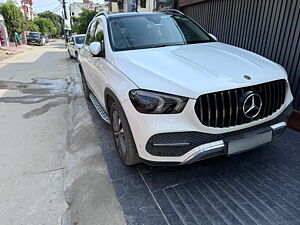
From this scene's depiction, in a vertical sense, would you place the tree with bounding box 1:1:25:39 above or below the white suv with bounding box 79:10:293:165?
above

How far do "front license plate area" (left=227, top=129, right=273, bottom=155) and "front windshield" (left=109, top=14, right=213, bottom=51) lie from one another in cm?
159

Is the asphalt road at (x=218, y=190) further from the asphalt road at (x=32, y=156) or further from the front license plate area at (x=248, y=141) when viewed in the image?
the asphalt road at (x=32, y=156)

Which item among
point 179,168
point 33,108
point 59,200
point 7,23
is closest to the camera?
point 59,200

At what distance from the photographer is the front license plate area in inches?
80.1

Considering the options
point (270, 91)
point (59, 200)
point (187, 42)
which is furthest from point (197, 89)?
point (59, 200)

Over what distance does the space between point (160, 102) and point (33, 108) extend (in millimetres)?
4374

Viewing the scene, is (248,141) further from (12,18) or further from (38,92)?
(12,18)

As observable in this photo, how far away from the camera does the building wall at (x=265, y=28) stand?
134 inches

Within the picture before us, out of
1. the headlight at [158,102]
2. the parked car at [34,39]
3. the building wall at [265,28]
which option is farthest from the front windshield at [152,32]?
the parked car at [34,39]

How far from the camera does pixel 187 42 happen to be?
123 inches

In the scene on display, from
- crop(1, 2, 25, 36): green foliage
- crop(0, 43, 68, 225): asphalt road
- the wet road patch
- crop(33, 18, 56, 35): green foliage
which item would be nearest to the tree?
crop(1, 2, 25, 36): green foliage

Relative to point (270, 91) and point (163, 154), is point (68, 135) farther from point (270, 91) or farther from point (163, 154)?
point (270, 91)

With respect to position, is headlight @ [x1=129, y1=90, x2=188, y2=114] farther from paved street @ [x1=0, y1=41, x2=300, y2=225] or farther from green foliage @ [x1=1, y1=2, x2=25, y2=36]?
green foliage @ [x1=1, y1=2, x2=25, y2=36]

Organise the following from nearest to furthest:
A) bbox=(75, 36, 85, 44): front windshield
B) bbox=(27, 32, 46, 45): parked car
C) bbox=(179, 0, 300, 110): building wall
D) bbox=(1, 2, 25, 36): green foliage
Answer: bbox=(179, 0, 300, 110): building wall
bbox=(75, 36, 85, 44): front windshield
bbox=(1, 2, 25, 36): green foliage
bbox=(27, 32, 46, 45): parked car
